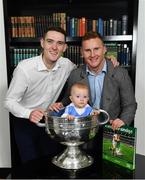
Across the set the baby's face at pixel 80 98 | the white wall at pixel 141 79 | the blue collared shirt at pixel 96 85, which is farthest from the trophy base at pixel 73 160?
the white wall at pixel 141 79

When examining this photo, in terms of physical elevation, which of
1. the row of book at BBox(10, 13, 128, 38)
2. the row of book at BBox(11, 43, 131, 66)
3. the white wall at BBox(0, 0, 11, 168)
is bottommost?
the white wall at BBox(0, 0, 11, 168)

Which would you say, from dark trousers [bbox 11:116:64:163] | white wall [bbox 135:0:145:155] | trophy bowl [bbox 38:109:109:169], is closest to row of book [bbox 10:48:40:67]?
dark trousers [bbox 11:116:64:163]

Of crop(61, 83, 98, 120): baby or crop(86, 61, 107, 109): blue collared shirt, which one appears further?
crop(86, 61, 107, 109): blue collared shirt

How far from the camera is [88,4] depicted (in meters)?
2.41

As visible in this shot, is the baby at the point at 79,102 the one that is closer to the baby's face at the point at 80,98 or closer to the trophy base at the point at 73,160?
the baby's face at the point at 80,98

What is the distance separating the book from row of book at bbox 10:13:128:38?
1.14 metres

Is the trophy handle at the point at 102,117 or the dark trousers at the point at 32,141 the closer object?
the trophy handle at the point at 102,117

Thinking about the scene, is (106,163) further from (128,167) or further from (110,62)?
(110,62)

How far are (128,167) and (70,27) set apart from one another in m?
1.36

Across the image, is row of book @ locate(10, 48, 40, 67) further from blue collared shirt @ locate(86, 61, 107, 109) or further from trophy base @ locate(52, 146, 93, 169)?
trophy base @ locate(52, 146, 93, 169)

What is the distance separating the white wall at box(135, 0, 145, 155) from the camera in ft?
8.11

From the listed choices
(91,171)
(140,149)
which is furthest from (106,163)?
(140,149)

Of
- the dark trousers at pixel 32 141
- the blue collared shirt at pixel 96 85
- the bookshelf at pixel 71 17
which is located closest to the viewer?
the blue collared shirt at pixel 96 85

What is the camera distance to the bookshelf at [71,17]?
2.18 m
